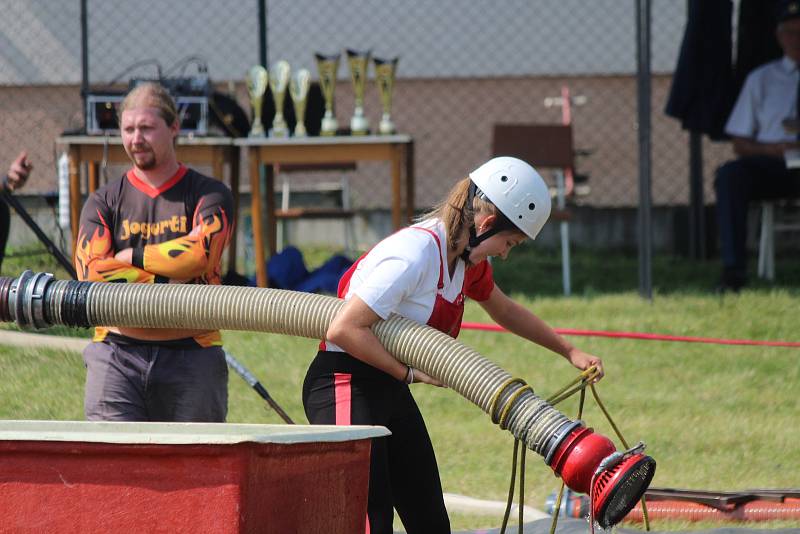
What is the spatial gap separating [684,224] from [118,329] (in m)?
8.29

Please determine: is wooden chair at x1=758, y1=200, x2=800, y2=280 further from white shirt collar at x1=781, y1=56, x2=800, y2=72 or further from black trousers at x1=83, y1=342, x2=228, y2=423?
black trousers at x1=83, y1=342, x2=228, y2=423

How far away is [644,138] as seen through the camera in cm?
897

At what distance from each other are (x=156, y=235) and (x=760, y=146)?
6.39 meters

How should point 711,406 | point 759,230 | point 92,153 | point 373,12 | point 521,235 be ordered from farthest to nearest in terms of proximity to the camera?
point 373,12 → point 759,230 → point 92,153 → point 711,406 → point 521,235

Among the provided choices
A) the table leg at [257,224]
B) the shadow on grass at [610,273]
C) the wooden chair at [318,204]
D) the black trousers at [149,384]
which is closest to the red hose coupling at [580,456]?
the black trousers at [149,384]

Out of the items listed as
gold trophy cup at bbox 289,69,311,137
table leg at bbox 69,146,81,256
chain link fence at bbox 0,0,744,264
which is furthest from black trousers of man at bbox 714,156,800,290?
table leg at bbox 69,146,81,256

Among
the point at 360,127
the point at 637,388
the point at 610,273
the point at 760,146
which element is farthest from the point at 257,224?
the point at 760,146

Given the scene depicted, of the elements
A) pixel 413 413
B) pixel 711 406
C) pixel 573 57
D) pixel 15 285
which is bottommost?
pixel 711 406

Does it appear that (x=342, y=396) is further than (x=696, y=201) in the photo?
No

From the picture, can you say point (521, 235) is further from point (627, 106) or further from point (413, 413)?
point (627, 106)

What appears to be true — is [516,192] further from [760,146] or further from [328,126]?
[760,146]

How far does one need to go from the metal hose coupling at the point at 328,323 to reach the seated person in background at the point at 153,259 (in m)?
0.43

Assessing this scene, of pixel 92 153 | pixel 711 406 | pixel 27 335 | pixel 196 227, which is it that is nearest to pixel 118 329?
pixel 196 227

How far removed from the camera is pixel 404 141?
8.80 m
